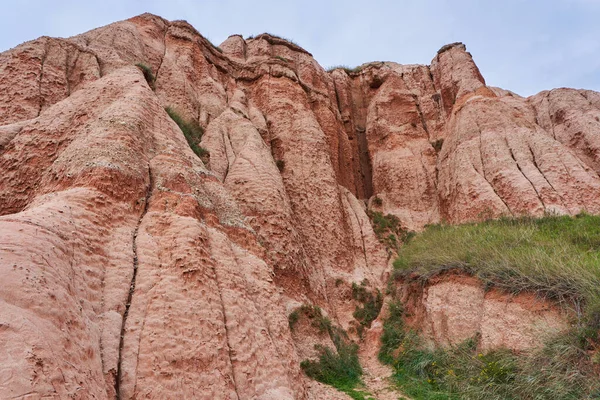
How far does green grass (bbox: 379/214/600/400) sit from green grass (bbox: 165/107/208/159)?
6937mm

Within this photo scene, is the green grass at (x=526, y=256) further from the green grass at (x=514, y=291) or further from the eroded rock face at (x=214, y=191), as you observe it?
the eroded rock face at (x=214, y=191)

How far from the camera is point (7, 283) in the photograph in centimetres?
288

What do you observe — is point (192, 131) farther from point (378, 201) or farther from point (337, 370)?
point (378, 201)

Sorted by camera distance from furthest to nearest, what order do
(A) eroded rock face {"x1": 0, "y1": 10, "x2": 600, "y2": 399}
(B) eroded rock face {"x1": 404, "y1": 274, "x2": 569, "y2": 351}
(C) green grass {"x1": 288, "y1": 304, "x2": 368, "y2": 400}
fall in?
(C) green grass {"x1": 288, "y1": 304, "x2": 368, "y2": 400}, (B) eroded rock face {"x1": 404, "y1": 274, "x2": 569, "y2": 351}, (A) eroded rock face {"x1": 0, "y1": 10, "x2": 600, "y2": 399}

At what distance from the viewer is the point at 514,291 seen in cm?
750

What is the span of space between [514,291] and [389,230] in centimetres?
928

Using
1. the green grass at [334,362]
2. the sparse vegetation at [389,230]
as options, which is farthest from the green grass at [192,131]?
the sparse vegetation at [389,230]

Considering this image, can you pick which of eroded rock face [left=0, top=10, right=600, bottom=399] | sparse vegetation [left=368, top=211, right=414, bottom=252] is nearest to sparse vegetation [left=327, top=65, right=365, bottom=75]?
eroded rock face [left=0, top=10, right=600, bottom=399]

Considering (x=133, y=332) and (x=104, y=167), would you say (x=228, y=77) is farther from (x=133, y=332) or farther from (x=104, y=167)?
(x=133, y=332)

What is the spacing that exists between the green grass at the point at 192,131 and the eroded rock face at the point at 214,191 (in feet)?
1.54

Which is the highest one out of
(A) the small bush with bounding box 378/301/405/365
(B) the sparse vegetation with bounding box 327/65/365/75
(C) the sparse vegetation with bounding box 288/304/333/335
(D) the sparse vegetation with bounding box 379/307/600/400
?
(B) the sparse vegetation with bounding box 327/65/365/75

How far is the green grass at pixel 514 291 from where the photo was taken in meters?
5.54

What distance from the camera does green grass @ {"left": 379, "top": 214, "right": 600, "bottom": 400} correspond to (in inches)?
218

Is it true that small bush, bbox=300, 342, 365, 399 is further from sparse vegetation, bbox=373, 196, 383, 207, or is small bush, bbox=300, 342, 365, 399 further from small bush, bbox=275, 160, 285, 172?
sparse vegetation, bbox=373, 196, 383, 207
